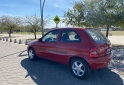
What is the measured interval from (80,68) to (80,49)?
2.16 feet

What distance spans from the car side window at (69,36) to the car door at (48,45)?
0.33 m

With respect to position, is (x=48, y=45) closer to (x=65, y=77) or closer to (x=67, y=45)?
(x=67, y=45)

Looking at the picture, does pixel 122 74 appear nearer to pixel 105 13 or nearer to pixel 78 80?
pixel 78 80

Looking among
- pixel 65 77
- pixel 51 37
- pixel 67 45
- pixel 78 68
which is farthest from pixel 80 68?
pixel 51 37

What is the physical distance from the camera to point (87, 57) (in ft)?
12.0

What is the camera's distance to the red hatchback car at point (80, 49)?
3.64m

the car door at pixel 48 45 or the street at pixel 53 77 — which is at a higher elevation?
the car door at pixel 48 45

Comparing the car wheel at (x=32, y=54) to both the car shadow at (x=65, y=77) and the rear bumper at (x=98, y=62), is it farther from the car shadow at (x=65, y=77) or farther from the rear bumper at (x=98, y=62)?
the rear bumper at (x=98, y=62)

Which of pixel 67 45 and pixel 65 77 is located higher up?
pixel 67 45

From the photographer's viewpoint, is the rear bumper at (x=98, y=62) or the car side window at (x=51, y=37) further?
Answer: the car side window at (x=51, y=37)

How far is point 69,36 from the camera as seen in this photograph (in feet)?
14.0

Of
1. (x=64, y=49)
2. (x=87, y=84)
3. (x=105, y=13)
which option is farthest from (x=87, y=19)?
(x=87, y=84)

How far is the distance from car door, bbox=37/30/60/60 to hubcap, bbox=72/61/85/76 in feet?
3.33

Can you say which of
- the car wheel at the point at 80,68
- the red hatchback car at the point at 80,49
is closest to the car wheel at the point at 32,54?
the red hatchback car at the point at 80,49
